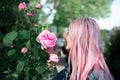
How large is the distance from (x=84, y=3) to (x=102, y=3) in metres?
2.50

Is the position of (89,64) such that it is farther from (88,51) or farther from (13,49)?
(13,49)

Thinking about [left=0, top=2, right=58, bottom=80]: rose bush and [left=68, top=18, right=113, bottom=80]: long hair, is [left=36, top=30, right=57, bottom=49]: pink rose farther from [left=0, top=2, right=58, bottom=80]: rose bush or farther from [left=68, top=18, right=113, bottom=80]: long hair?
[left=68, top=18, right=113, bottom=80]: long hair

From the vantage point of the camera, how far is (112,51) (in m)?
13.9

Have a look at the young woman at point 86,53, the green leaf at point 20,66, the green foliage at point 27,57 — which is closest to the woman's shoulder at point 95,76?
the young woman at point 86,53

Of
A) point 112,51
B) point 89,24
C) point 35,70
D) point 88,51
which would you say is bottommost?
point 112,51

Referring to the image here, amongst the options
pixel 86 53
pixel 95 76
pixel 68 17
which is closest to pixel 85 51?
pixel 86 53

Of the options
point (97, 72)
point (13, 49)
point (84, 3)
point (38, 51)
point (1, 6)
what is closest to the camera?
point (97, 72)

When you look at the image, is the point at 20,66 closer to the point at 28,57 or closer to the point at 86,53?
the point at 28,57

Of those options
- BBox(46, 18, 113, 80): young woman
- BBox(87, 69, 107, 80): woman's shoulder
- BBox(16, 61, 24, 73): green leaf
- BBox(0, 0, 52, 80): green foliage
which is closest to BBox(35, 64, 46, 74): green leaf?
BBox(0, 0, 52, 80): green foliage

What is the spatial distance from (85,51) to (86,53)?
2 centimetres

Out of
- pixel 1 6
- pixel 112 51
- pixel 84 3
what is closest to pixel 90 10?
pixel 84 3

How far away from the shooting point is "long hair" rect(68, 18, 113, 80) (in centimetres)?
308

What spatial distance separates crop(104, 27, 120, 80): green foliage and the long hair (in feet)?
29.1

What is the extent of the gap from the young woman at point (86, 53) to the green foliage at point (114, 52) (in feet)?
29.0
